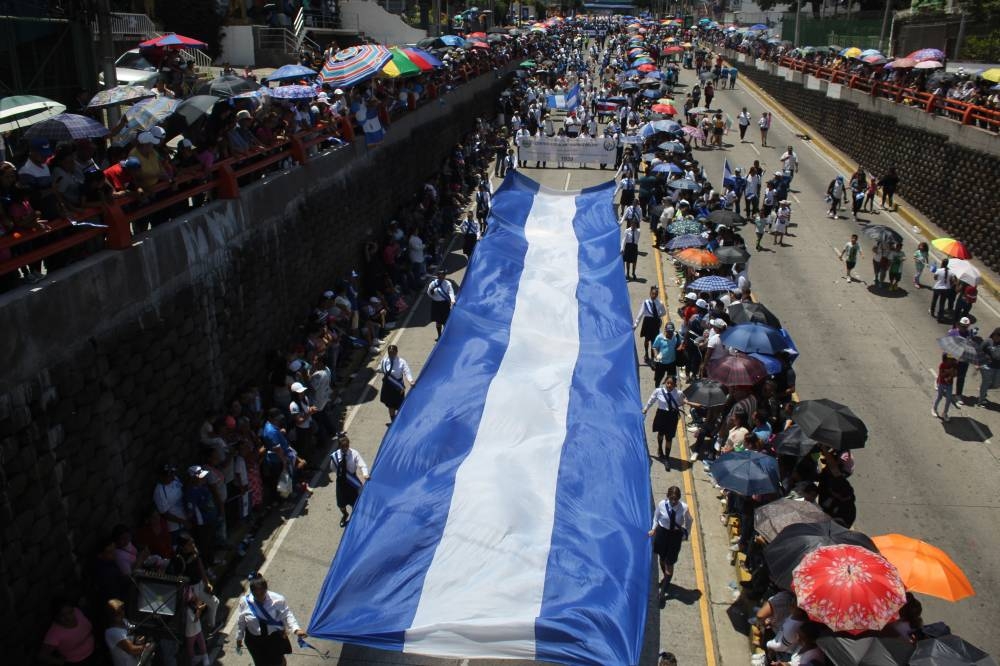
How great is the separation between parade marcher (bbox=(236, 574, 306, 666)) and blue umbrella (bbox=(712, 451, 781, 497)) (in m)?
5.34

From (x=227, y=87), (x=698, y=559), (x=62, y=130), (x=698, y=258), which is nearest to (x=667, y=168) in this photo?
(x=698, y=258)

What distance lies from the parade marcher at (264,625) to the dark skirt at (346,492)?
9.27 ft

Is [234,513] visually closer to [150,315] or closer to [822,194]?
[150,315]

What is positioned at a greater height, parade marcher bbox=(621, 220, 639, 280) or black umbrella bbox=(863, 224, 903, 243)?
black umbrella bbox=(863, 224, 903, 243)

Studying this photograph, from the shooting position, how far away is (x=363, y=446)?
14.8 m

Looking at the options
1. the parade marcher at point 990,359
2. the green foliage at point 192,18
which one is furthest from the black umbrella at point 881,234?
the green foliage at point 192,18

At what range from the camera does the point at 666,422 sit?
13.7m

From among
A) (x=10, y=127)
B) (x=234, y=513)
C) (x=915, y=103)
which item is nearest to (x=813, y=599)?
(x=234, y=513)

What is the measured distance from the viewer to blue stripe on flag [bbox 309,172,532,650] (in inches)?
347

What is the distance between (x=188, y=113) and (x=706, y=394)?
922 cm

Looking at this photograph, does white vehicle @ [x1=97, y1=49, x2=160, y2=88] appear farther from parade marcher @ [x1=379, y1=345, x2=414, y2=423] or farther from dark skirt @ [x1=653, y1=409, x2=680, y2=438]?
dark skirt @ [x1=653, y1=409, x2=680, y2=438]

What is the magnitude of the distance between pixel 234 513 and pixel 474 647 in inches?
200

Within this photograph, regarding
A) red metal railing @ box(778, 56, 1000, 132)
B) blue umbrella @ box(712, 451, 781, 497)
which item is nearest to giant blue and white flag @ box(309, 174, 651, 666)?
blue umbrella @ box(712, 451, 781, 497)

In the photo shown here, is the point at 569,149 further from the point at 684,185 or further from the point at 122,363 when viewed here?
the point at 122,363
